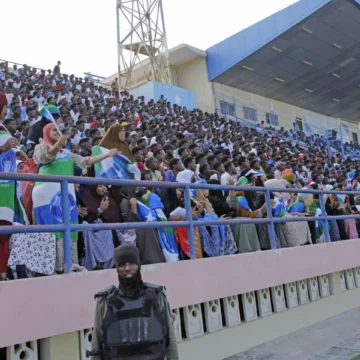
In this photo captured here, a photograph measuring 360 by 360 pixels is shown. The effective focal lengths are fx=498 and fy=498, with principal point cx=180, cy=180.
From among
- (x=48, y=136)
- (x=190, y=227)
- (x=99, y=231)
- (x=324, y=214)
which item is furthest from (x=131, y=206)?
(x=324, y=214)

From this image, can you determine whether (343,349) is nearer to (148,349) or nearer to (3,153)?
(148,349)

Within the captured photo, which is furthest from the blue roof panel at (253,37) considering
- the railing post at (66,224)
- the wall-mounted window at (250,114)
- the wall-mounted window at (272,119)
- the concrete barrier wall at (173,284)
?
the railing post at (66,224)

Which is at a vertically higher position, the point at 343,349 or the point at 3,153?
the point at 3,153

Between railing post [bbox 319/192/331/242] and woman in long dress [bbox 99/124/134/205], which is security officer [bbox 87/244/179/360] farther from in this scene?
railing post [bbox 319/192/331/242]

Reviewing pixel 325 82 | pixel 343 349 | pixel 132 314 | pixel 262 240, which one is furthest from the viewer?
pixel 325 82

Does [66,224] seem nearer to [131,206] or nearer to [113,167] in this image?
[131,206]

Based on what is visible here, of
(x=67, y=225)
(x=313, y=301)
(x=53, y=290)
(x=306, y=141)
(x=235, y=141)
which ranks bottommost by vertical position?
(x=313, y=301)

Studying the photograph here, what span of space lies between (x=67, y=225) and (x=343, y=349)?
3.59m

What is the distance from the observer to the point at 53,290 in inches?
138

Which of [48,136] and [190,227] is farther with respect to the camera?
[190,227]

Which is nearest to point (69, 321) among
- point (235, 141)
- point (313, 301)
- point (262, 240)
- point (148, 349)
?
point (148, 349)

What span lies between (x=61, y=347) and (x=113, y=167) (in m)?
1.85

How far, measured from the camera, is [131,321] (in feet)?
8.50

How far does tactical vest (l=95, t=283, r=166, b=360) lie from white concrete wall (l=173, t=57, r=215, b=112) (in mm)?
24780
